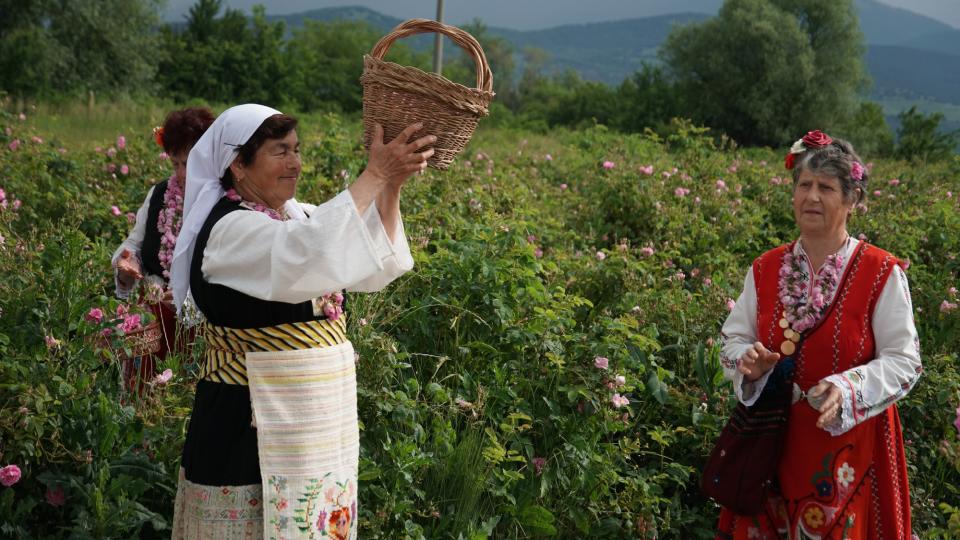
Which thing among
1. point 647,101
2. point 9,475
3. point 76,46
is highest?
point 9,475

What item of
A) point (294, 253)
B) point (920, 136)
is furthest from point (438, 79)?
point (920, 136)

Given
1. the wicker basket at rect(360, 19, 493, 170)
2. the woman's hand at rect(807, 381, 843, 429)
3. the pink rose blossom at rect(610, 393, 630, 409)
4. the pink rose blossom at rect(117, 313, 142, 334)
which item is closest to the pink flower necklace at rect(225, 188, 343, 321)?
the wicker basket at rect(360, 19, 493, 170)

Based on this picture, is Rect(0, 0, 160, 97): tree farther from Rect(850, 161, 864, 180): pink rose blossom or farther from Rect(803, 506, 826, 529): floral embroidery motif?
Rect(803, 506, 826, 529): floral embroidery motif

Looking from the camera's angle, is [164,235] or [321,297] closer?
[321,297]

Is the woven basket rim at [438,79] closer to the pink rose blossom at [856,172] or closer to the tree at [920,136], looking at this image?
the pink rose blossom at [856,172]

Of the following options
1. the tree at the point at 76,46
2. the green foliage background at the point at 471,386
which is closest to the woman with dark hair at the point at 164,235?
the green foliage background at the point at 471,386

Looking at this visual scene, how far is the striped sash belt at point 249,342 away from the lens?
2338mm

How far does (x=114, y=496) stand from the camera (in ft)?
9.71

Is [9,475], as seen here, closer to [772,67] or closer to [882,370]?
[882,370]

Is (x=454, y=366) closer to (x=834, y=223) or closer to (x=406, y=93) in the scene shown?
(x=834, y=223)

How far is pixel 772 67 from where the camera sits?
33500mm

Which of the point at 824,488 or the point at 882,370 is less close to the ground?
the point at 882,370

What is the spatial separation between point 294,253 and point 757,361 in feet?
5.33

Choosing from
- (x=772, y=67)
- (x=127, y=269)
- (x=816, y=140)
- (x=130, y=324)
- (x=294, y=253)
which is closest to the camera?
(x=294, y=253)
